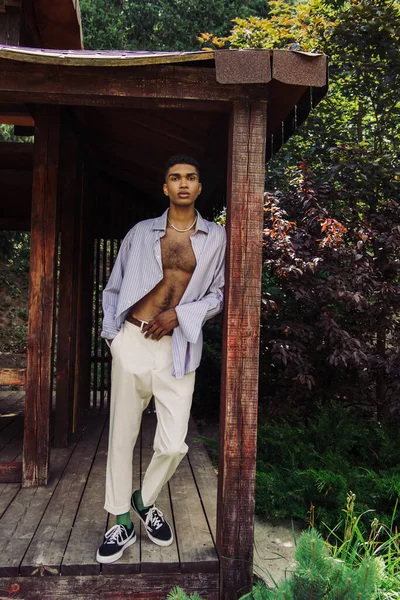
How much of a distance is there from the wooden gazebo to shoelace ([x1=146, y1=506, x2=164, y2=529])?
27cm

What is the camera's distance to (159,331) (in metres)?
2.95

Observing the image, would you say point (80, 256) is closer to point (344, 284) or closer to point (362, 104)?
point (344, 284)

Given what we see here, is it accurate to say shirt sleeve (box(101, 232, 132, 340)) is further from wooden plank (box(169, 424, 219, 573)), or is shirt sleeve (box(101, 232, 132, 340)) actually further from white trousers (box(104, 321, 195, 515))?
wooden plank (box(169, 424, 219, 573))

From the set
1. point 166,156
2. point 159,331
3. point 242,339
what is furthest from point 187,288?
point 166,156

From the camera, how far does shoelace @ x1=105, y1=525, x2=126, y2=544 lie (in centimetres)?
284

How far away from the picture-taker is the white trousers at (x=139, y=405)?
2930mm

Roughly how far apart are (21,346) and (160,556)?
33.3 feet

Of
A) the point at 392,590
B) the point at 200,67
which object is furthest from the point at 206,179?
the point at 392,590

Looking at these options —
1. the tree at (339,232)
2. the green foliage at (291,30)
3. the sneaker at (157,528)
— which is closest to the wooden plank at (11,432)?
the sneaker at (157,528)

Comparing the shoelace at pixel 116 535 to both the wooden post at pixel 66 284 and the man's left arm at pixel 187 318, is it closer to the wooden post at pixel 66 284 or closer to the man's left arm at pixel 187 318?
the man's left arm at pixel 187 318

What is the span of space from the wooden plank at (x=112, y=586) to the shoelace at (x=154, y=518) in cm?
28

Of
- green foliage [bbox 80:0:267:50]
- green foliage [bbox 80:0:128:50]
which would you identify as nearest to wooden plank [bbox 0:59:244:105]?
green foliage [bbox 80:0:267:50]

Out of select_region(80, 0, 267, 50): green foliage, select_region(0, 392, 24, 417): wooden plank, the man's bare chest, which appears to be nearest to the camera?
the man's bare chest

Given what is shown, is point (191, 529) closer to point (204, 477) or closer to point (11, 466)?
point (204, 477)
